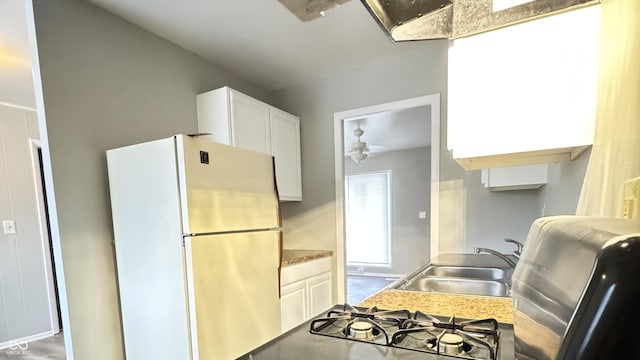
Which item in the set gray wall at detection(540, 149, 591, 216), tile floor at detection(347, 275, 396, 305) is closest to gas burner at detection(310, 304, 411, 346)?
gray wall at detection(540, 149, 591, 216)

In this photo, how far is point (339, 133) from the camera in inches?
115

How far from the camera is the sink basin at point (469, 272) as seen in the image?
64.6 inches

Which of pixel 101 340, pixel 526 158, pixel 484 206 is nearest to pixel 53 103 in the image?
pixel 101 340

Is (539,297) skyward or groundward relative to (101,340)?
skyward

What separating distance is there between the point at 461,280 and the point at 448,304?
1.99ft


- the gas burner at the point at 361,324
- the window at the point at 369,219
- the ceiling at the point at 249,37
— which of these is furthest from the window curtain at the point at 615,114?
the window at the point at 369,219

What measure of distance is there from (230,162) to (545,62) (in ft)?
5.01

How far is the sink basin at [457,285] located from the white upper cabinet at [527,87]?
0.80 meters

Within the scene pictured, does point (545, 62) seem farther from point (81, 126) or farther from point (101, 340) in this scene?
point (101, 340)

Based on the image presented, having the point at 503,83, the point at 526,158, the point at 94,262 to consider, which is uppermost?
the point at 503,83

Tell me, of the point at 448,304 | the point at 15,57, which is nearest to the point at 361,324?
the point at 448,304

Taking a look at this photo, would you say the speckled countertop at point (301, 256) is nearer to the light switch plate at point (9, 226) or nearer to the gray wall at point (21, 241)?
the gray wall at point (21, 241)

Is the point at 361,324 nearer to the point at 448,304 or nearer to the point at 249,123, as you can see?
the point at 448,304

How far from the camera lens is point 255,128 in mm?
2539
